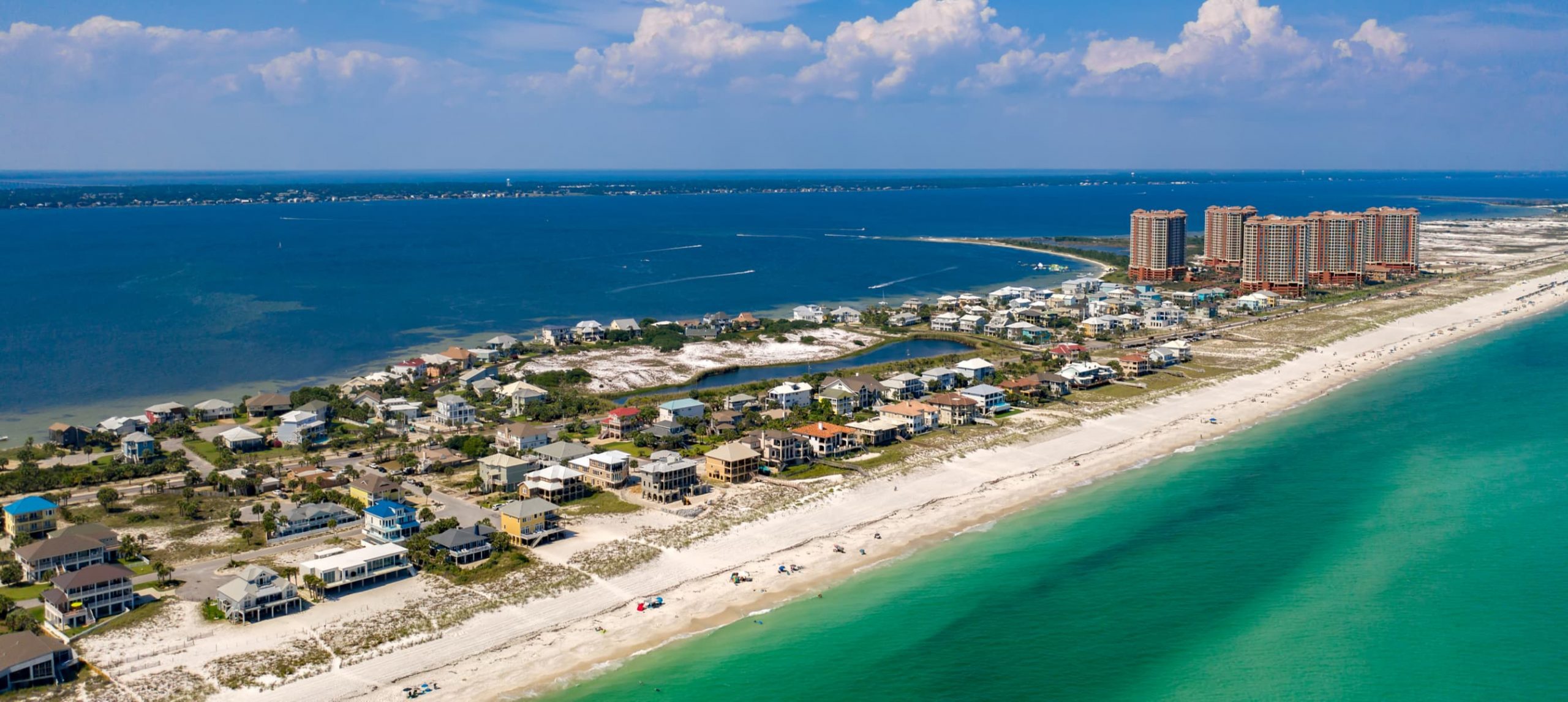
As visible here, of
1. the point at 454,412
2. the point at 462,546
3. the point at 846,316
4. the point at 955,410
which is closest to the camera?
the point at 462,546

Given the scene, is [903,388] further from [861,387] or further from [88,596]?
[88,596]

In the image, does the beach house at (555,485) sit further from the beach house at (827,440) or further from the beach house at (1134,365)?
the beach house at (1134,365)

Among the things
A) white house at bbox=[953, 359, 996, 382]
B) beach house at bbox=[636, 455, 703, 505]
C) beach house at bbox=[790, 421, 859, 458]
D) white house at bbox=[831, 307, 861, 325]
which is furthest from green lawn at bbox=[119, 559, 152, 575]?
white house at bbox=[831, 307, 861, 325]

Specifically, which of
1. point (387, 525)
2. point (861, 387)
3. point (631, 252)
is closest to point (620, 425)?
point (861, 387)

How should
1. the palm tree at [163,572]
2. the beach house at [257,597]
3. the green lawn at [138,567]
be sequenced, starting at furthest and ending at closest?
the green lawn at [138,567]
the palm tree at [163,572]
the beach house at [257,597]

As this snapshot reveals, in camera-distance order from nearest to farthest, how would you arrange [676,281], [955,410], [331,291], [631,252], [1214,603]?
[1214,603]
[955,410]
[331,291]
[676,281]
[631,252]

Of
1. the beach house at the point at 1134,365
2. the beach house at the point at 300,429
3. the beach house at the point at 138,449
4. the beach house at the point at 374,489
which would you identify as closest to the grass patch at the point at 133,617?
the beach house at the point at 374,489

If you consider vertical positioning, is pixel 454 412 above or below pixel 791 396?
below

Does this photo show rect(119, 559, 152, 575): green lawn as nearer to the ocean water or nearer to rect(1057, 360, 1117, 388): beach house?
the ocean water
